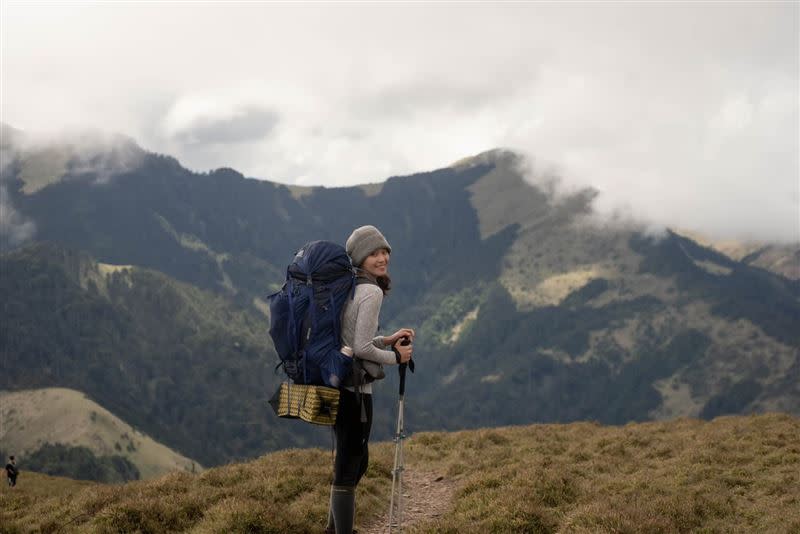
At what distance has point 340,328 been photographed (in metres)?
9.67

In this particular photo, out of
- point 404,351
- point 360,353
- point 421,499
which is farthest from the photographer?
point 421,499

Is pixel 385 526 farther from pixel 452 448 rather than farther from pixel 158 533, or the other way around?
pixel 452 448

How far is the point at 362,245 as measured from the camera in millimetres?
10203

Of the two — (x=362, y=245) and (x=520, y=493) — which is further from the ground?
(x=362, y=245)

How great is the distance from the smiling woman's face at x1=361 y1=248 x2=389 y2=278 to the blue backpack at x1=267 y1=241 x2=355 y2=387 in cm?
28

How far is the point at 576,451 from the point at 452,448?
3.83 meters

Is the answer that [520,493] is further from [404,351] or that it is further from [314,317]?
[314,317]

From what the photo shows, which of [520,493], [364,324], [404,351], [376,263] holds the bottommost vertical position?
[520,493]

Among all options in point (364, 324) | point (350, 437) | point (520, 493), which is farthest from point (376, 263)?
point (520, 493)

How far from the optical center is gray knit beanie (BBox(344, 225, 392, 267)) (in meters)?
10.1

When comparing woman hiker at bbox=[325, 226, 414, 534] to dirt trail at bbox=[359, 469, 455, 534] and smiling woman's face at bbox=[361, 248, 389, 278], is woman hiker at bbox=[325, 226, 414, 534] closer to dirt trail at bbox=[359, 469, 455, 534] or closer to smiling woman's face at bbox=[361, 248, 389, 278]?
smiling woman's face at bbox=[361, 248, 389, 278]

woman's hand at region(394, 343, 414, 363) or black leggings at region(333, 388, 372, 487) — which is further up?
woman's hand at region(394, 343, 414, 363)

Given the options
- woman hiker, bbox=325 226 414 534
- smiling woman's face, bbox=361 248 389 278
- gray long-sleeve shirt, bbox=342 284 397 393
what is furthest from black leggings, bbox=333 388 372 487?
smiling woman's face, bbox=361 248 389 278

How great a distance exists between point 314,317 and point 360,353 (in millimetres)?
756
